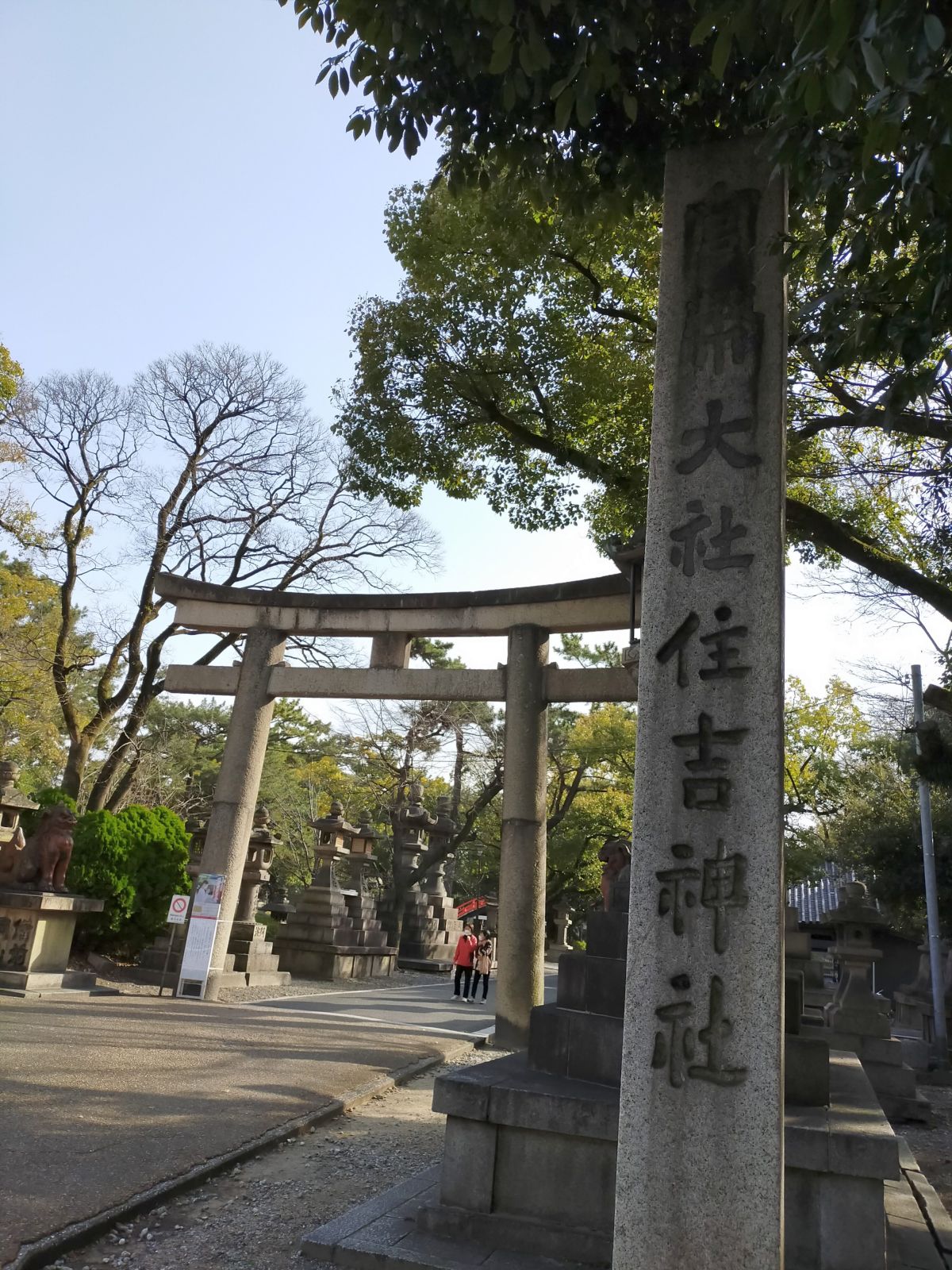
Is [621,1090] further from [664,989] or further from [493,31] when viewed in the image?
[493,31]

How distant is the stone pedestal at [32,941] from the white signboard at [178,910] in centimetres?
114

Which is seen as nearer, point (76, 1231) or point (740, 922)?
point (740, 922)

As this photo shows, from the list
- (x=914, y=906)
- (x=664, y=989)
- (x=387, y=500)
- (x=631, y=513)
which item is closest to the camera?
(x=664, y=989)

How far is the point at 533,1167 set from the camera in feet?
13.4

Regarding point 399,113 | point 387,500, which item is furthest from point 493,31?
point 387,500

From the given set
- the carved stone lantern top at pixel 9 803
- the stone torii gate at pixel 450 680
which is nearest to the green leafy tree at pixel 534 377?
the stone torii gate at pixel 450 680

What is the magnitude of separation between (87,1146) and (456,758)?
2146cm

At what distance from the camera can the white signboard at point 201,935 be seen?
36.8 feet

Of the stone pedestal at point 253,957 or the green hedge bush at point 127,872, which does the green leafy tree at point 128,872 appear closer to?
the green hedge bush at point 127,872

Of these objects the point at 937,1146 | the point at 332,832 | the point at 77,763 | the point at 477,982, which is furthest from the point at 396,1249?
the point at 332,832

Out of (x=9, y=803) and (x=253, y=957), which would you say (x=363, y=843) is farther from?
(x=9, y=803)

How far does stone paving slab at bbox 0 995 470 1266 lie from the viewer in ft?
13.6

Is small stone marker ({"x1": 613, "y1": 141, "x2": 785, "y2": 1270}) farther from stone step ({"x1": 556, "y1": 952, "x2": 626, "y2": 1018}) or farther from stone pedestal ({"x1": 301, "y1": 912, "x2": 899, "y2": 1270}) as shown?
stone step ({"x1": 556, "y1": 952, "x2": 626, "y2": 1018})

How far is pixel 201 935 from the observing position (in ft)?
37.2
